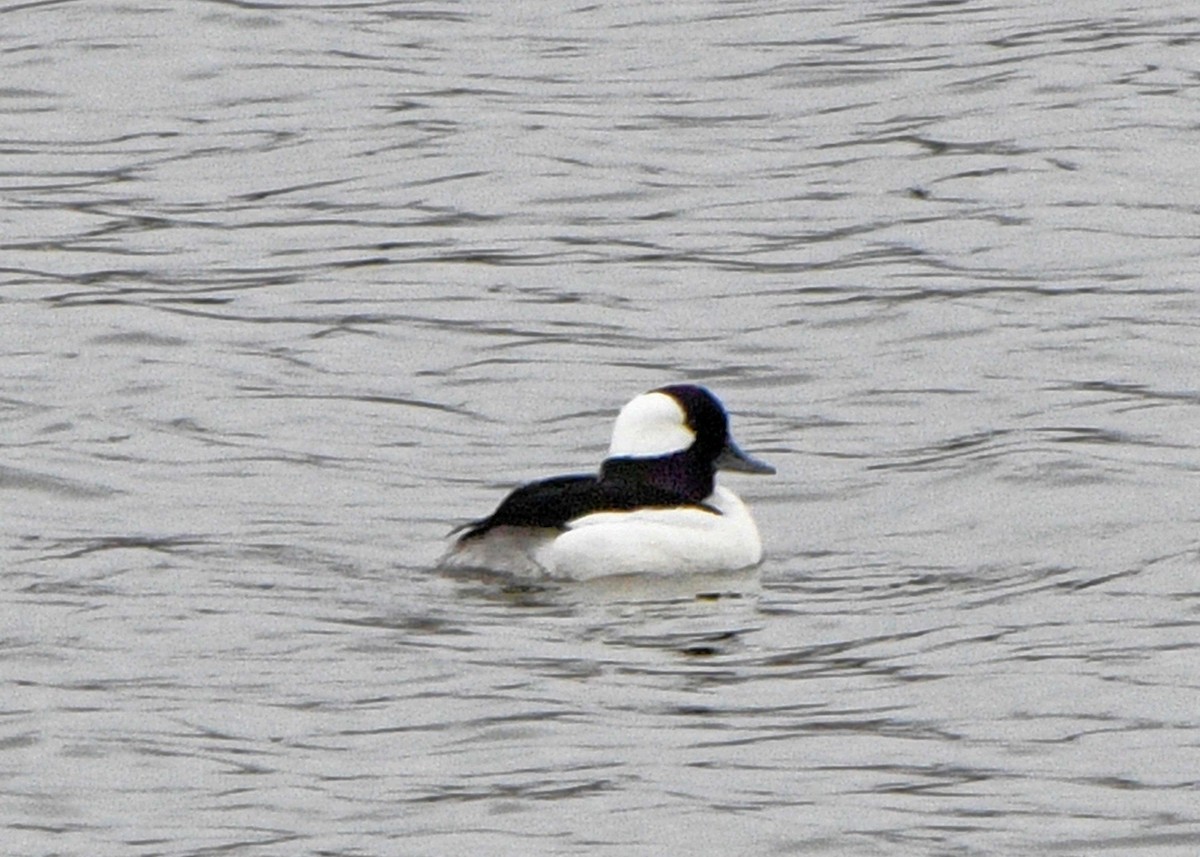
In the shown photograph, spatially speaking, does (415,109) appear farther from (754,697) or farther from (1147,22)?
(754,697)

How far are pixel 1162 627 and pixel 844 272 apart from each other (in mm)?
5729

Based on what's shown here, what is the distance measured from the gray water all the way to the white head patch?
0.55 meters

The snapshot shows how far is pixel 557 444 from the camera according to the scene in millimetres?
13172

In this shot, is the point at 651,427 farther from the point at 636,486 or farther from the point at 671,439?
the point at 636,486

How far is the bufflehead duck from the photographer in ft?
35.6

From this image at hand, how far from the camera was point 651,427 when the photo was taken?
11664 mm

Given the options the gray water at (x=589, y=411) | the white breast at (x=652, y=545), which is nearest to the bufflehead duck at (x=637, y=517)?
the white breast at (x=652, y=545)

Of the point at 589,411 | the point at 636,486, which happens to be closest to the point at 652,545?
the point at 636,486

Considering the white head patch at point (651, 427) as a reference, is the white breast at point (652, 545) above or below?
below

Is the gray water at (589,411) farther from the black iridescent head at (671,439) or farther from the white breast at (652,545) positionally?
the black iridescent head at (671,439)

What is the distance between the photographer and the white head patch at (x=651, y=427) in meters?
11.6

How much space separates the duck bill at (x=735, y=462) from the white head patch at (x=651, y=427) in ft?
0.52

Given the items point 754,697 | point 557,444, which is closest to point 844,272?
point 557,444

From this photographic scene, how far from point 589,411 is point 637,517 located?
8.56 ft
